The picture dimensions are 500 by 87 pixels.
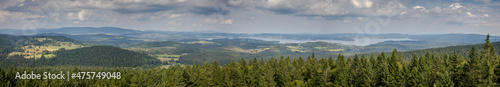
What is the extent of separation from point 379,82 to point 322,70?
504 inches

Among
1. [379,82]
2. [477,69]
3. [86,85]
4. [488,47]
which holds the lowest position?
[86,85]

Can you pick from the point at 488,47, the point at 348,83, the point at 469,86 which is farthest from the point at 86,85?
the point at 488,47

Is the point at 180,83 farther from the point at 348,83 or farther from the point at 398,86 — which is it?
the point at 398,86

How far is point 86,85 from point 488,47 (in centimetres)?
7816

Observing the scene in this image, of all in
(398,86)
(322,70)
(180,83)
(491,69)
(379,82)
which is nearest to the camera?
(491,69)

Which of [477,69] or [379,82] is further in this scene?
[379,82]

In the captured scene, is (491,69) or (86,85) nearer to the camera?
(491,69)

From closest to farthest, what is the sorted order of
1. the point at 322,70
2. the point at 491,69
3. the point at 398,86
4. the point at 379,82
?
the point at 491,69 → the point at 398,86 → the point at 379,82 → the point at 322,70

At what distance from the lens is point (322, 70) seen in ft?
189

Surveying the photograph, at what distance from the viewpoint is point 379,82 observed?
47.2 meters

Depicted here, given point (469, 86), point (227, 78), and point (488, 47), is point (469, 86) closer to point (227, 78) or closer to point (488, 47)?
point (488, 47)

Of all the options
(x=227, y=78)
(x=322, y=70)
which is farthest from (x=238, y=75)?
(x=322, y=70)

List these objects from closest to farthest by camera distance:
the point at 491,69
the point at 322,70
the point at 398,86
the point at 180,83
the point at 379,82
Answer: the point at 491,69, the point at 398,86, the point at 379,82, the point at 180,83, the point at 322,70

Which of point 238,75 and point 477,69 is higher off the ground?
point 477,69
